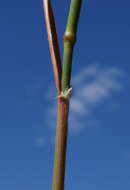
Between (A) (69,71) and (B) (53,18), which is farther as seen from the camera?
(B) (53,18)

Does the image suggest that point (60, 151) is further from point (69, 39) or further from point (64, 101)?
point (69, 39)

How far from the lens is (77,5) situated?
79 centimetres

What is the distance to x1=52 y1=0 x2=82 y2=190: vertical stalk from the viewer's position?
70 centimetres

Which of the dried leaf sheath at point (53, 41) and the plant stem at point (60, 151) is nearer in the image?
the plant stem at point (60, 151)

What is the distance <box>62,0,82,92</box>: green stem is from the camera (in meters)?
0.76

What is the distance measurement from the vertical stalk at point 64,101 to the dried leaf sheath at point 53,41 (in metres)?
0.02

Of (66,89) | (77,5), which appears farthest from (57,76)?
(77,5)

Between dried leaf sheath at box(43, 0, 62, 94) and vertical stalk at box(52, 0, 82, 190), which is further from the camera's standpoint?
dried leaf sheath at box(43, 0, 62, 94)

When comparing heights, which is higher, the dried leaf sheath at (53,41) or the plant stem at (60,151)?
the dried leaf sheath at (53,41)

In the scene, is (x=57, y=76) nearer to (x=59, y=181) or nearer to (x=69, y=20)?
(x=69, y=20)

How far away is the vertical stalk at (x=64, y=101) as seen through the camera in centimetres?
70

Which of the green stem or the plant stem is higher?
the green stem

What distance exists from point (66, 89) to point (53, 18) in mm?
197

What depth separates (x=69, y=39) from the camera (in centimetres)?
80
